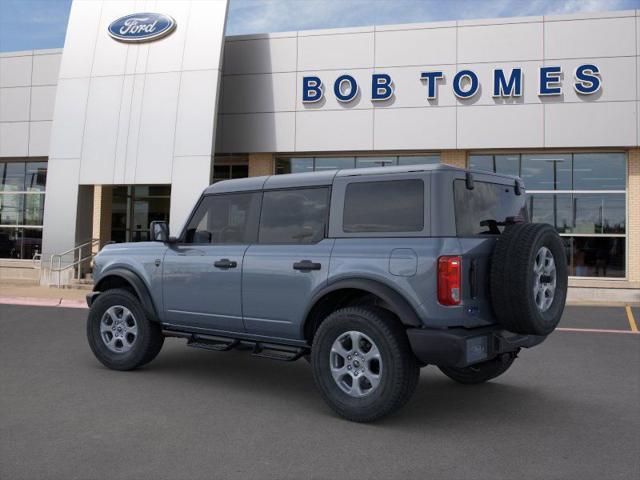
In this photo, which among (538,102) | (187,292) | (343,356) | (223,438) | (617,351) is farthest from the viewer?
(538,102)

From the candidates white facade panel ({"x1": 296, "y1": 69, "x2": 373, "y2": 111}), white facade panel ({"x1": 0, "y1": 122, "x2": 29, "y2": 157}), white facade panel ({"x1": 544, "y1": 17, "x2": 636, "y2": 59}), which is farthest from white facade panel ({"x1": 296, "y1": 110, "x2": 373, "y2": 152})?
white facade panel ({"x1": 0, "y1": 122, "x2": 29, "y2": 157})

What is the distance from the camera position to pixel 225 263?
6.02 meters

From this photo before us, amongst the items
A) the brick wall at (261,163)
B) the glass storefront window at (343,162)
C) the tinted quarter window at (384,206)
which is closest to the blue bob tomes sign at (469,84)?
the glass storefront window at (343,162)

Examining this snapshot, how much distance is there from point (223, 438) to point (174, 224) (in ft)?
48.1

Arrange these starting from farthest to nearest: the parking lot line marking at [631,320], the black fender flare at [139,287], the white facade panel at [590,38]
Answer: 1. the white facade panel at [590,38]
2. the parking lot line marking at [631,320]
3. the black fender flare at [139,287]

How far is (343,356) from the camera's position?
5.16 m

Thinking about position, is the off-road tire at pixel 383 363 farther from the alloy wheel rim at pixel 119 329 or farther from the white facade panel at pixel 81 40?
the white facade panel at pixel 81 40

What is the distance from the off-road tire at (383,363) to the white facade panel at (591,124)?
569 inches

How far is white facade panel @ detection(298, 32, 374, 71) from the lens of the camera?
18859 millimetres

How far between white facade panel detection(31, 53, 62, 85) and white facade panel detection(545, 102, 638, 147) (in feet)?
53.8

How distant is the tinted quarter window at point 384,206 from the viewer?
505cm

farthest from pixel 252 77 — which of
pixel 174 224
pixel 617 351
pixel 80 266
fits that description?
pixel 617 351

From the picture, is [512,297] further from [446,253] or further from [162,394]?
[162,394]

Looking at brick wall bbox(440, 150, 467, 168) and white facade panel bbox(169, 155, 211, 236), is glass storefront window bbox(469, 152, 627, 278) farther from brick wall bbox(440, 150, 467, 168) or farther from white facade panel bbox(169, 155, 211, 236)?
white facade panel bbox(169, 155, 211, 236)
